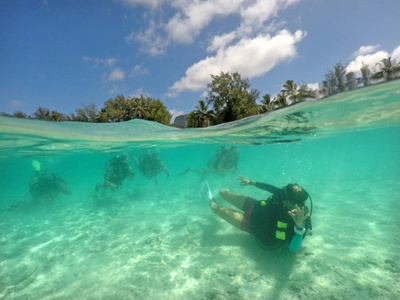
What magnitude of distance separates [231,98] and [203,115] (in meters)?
7.26

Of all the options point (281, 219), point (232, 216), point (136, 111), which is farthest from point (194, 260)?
point (136, 111)

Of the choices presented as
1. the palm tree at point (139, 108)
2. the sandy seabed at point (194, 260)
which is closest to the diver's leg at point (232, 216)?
the sandy seabed at point (194, 260)

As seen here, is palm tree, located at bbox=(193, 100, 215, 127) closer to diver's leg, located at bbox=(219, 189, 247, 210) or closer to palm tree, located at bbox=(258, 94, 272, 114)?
palm tree, located at bbox=(258, 94, 272, 114)

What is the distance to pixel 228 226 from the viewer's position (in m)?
8.37

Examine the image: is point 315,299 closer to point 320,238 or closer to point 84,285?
point 320,238

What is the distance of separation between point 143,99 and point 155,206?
137ft

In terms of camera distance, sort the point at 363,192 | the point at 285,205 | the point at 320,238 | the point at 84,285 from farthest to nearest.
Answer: the point at 363,192
the point at 320,238
the point at 285,205
the point at 84,285

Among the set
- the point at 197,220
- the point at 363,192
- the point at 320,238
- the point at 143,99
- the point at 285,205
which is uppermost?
the point at 143,99

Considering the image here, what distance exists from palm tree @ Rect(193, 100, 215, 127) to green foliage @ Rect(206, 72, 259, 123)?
141 cm

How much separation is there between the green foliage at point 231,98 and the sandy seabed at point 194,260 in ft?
96.8

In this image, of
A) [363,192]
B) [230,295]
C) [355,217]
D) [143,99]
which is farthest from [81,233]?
[143,99]

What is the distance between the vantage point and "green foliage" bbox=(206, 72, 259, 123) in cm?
3728

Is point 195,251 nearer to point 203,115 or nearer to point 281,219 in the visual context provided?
point 281,219

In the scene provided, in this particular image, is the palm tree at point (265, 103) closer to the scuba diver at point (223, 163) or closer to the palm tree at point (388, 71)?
the scuba diver at point (223, 163)
